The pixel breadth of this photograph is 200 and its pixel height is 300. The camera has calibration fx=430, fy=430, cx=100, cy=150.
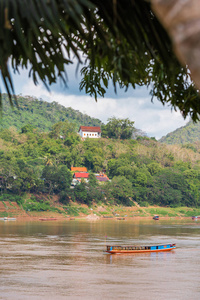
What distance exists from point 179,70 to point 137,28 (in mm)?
1977

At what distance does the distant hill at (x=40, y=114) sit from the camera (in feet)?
387

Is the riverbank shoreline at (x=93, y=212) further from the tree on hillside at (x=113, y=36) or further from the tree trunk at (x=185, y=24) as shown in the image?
the tree trunk at (x=185, y=24)

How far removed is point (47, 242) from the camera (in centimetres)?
3083

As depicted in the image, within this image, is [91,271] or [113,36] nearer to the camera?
[113,36]

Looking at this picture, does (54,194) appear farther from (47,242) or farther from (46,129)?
(46,129)

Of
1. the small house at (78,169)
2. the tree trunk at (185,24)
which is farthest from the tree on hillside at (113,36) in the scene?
the small house at (78,169)

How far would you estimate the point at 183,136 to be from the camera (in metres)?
157

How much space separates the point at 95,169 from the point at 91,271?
59.0 metres

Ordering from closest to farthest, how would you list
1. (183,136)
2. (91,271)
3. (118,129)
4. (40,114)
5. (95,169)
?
(91,271) → (95,169) → (118,129) → (40,114) → (183,136)

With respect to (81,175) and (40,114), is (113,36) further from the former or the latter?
(40,114)

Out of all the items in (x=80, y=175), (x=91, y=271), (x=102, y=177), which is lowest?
(x=91, y=271)

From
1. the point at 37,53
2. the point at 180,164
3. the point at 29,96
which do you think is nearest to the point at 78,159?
the point at 180,164

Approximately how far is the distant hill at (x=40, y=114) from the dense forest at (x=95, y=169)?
87.4 ft

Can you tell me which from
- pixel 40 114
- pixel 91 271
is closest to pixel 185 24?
pixel 91 271
